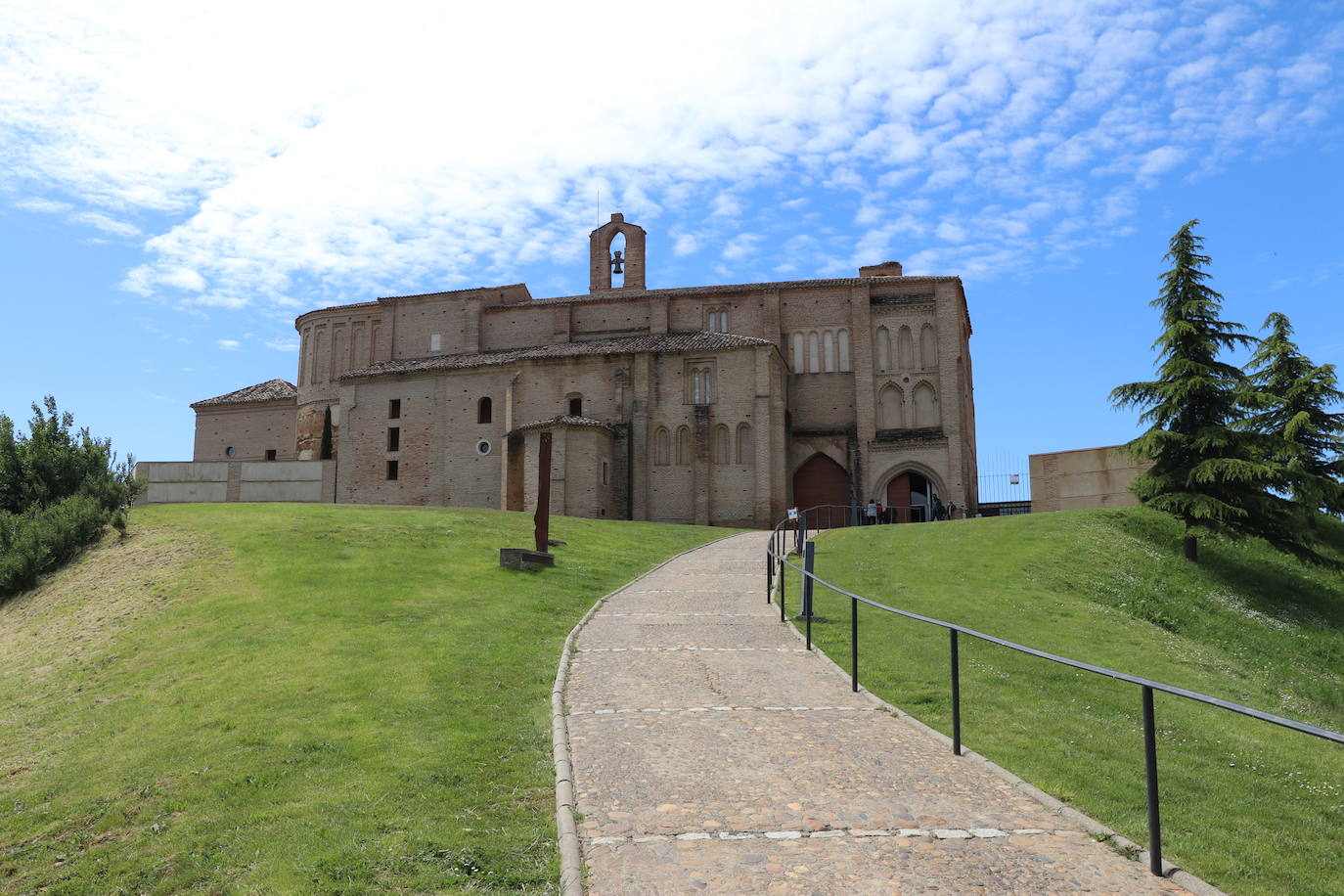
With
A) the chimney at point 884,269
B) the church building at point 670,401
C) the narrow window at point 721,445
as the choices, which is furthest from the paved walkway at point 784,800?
the chimney at point 884,269

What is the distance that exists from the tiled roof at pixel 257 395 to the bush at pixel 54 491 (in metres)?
28.0

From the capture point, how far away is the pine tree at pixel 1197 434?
2519cm

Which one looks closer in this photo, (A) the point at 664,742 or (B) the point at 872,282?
(A) the point at 664,742

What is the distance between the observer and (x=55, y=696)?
515 inches

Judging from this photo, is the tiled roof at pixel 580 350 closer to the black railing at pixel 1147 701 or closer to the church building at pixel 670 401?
the church building at pixel 670 401

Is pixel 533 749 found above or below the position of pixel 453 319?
below

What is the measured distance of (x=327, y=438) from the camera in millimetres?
50469

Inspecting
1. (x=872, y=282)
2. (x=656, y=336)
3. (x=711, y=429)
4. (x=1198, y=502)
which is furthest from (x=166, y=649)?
(x=872, y=282)

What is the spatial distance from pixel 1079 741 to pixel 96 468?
26.6m

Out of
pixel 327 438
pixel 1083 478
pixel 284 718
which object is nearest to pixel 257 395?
pixel 327 438

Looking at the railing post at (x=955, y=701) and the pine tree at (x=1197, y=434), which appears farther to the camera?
the pine tree at (x=1197, y=434)

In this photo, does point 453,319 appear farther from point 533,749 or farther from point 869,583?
point 533,749

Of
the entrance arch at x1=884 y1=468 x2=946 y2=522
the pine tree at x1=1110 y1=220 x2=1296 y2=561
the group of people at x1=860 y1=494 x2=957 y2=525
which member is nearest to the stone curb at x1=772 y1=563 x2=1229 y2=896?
the pine tree at x1=1110 y1=220 x2=1296 y2=561

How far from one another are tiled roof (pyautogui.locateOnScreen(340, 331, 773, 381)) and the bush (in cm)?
2022
